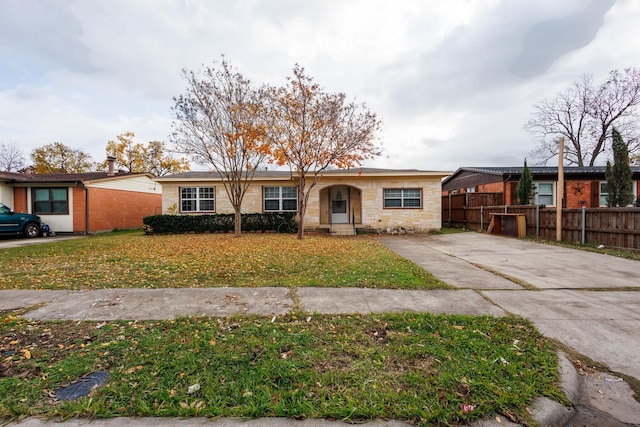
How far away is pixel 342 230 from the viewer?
14469 millimetres

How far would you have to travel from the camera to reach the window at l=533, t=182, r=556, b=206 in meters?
16.5

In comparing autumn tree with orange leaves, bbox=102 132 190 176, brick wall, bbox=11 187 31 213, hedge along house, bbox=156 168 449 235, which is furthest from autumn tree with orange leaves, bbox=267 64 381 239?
autumn tree with orange leaves, bbox=102 132 190 176

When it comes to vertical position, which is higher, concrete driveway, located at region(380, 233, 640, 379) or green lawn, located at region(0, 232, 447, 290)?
green lawn, located at region(0, 232, 447, 290)

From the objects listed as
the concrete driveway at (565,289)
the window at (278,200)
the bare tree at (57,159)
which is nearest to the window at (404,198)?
the window at (278,200)

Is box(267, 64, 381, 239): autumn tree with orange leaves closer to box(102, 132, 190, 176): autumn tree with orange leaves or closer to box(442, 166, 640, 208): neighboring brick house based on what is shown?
box(442, 166, 640, 208): neighboring brick house

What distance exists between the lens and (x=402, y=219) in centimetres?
1500

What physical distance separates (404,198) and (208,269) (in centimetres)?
1176

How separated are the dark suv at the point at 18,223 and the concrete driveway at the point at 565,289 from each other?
58.5 feet

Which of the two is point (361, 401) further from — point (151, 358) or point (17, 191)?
point (17, 191)

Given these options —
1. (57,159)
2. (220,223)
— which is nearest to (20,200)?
(220,223)

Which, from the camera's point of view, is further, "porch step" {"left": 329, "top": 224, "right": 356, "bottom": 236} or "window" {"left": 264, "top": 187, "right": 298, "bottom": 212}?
"window" {"left": 264, "top": 187, "right": 298, "bottom": 212}

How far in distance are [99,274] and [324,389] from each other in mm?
5975

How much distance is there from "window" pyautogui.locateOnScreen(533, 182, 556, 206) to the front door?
38.5 feet

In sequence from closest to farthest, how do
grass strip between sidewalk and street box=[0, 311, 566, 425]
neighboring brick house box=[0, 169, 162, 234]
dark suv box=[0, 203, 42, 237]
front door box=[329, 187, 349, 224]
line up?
grass strip between sidewalk and street box=[0, 311, 566, 425] → dark suv box=[0, 203, 42, 237] → neighboring brick house box=[0, 169, 162, 234] → front door box=[329, 187, 349, 224]
